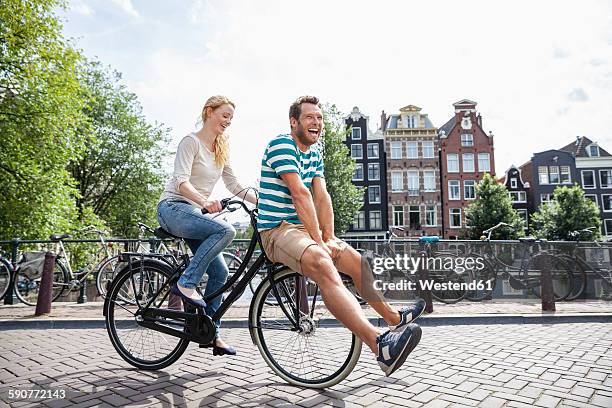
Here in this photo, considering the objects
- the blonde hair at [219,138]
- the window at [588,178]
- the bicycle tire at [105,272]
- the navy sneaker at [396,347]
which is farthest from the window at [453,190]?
the navy sneaker at [396,347]

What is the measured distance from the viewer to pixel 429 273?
750cm

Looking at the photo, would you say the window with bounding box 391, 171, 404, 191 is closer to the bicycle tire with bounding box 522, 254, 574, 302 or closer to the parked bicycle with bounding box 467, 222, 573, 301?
the parked bicycle with bounding box 467, 222, 573, 301

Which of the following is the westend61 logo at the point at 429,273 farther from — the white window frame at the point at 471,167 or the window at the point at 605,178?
the window at the point at 605,178

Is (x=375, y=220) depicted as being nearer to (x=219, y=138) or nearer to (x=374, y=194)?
(x=374, y=194)

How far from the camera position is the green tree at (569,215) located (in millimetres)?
32062

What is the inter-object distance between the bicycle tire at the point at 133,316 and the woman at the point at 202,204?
1.16 ft

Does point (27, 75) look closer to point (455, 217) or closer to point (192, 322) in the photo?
point (192, 322)

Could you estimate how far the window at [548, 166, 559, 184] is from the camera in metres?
39.3

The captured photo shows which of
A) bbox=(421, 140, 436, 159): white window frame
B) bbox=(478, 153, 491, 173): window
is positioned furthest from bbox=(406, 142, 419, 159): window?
bbox=(478, 153, 491, 173): window

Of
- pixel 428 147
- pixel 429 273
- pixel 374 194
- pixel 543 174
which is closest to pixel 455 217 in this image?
pixel 428 147

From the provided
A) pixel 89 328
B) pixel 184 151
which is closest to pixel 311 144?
pixel 184 151

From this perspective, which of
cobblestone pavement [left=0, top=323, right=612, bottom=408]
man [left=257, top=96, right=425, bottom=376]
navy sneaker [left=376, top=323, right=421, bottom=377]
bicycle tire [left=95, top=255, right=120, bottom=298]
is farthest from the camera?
bicycle tire [left=95, top=255, right=120, bottom=298]

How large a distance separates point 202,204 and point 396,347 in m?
1.68

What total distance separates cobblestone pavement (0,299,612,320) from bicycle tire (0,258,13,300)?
0.37 metres
